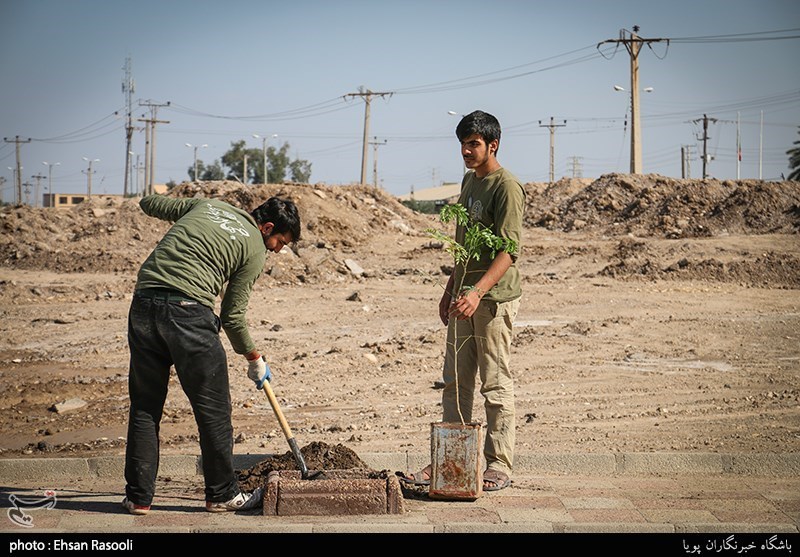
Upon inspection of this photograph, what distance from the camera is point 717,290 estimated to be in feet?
58.7

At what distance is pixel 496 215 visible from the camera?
18.9 ft

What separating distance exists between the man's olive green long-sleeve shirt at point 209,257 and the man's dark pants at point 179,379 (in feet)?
0.33

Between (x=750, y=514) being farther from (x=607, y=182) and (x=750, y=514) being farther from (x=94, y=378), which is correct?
(x=607, y=182)

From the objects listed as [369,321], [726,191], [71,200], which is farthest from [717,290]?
[71,200]

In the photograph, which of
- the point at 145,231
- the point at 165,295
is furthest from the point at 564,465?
the point at 145,231

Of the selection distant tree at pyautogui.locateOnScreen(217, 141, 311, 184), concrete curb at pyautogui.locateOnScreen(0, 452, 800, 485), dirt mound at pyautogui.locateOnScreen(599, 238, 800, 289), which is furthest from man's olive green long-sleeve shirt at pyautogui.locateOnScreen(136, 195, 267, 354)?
distant tree at pyautogui.locateOnScreen(217, 141, 311, 184)

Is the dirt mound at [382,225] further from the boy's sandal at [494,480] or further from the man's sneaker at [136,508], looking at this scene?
the boy's sandal at [494,480]

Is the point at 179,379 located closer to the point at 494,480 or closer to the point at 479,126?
the point at 494,480

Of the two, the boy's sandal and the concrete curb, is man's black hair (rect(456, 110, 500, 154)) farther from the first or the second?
the concrete curb

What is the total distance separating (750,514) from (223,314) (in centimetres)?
326

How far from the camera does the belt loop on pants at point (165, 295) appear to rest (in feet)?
17.1

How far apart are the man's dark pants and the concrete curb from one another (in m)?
1.30

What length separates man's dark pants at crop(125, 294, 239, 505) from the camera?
5.21 m

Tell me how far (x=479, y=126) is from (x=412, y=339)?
24.7 feet
